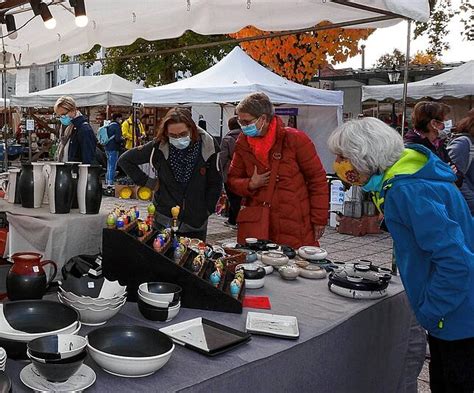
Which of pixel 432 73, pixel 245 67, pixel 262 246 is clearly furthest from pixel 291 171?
pixel 432 73

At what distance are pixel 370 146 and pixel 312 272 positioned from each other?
73cm

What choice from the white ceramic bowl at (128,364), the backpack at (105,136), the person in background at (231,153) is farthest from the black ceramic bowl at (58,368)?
the backpack at (105,136)

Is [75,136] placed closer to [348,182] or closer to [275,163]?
[275,163]

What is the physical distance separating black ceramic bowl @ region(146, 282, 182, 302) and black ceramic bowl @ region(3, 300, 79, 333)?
0.91ft

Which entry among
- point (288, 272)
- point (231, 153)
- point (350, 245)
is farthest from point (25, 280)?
point (350, 245)

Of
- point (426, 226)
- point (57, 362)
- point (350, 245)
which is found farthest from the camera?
point (350, 245)

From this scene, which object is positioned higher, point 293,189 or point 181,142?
point 181,142

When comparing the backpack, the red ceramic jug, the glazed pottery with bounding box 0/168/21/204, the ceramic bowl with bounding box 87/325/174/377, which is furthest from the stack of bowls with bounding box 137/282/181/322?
the backpack

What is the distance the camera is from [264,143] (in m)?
2.81

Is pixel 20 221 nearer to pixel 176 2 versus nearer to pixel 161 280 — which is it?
pixel 161 280

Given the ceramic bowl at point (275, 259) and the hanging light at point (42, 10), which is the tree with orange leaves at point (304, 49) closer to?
the hanging light at point (42, 10)

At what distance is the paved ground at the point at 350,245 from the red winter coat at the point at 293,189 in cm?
250

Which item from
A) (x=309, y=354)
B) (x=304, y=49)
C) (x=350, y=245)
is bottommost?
(x=350, y=245)

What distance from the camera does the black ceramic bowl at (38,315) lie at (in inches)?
55.1
